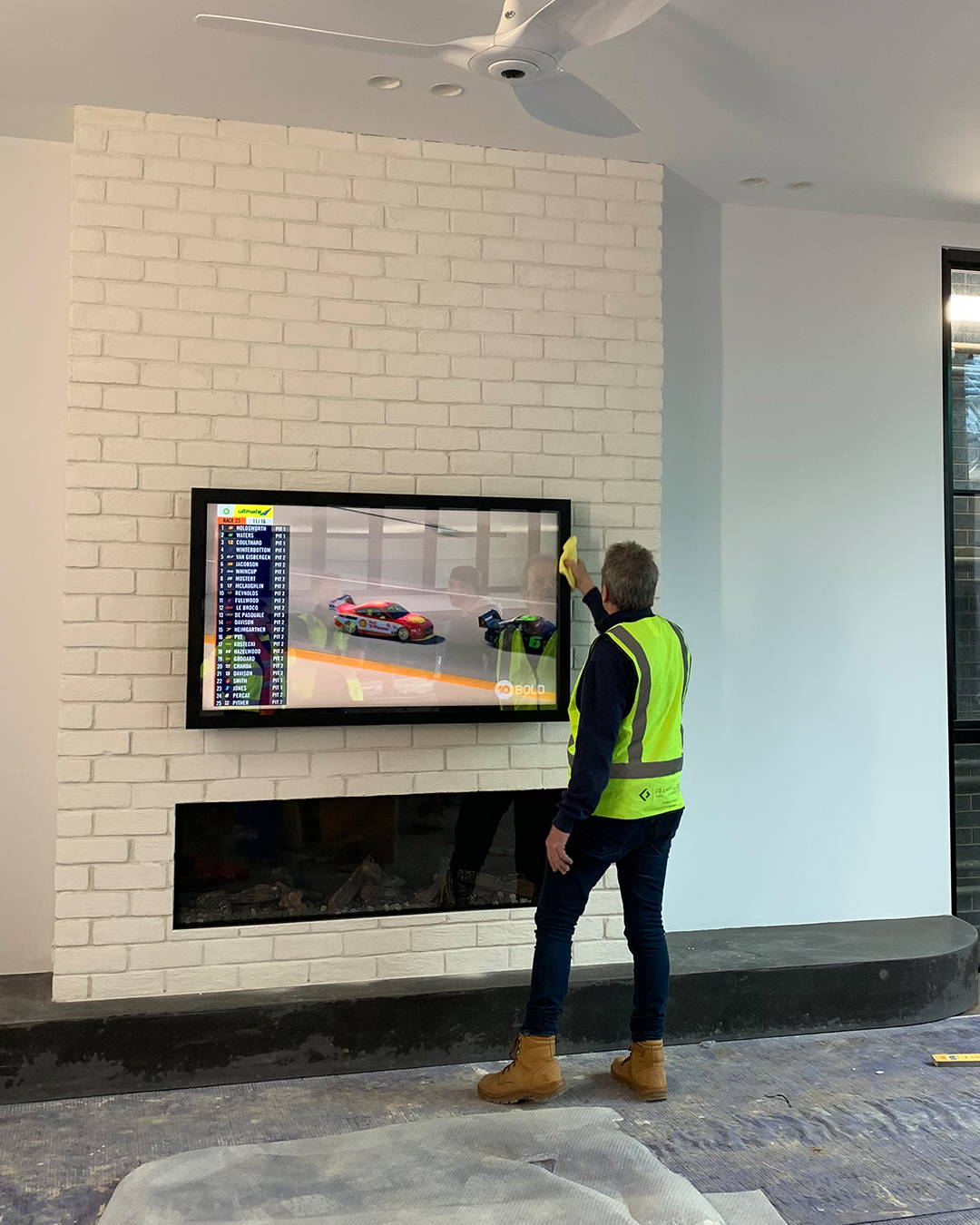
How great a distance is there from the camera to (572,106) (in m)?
2.52

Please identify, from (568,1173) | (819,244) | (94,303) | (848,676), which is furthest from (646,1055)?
(819,244)

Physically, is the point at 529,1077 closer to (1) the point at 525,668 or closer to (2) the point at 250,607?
(1) the point at 525,668

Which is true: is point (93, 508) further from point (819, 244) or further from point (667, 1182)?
point (819, 244)

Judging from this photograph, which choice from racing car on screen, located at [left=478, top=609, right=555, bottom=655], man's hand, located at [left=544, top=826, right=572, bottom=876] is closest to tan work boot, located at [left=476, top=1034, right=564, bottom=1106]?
man's hand, located at [left=544, top=826, right=572, bottom=876]

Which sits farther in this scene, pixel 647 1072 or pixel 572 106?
pixel 647 1072

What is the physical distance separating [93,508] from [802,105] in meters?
2.43

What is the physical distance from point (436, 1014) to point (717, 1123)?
872mm

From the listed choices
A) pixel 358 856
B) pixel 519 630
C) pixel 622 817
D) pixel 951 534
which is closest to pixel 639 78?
pixel 519 630

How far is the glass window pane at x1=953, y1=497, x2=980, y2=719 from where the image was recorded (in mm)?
4602

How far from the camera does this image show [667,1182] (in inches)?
105

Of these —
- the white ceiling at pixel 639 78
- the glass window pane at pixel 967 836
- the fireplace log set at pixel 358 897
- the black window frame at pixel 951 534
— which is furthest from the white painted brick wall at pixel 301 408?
the glass window pane at pixel 967 836

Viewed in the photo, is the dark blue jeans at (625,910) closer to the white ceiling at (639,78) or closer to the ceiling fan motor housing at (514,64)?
the ceiling fan motor housing at (514,64)

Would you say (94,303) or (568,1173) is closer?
(568,1173)

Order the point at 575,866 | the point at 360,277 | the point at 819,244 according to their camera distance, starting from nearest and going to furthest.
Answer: the point at 575,866 → the point at 360,277 → the point at 819,244
